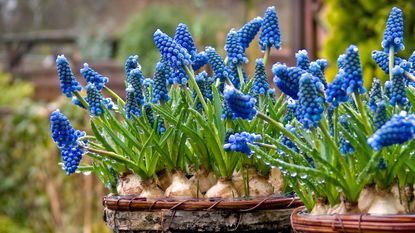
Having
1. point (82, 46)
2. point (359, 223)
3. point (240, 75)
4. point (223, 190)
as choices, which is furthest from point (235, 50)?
point (82, 46)

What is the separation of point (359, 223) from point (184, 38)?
58 centimetres

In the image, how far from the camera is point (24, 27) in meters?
10.9

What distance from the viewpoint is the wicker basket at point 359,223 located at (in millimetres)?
1146

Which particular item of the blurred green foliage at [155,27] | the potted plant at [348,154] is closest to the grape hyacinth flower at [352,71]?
the potted plant at [348,154]

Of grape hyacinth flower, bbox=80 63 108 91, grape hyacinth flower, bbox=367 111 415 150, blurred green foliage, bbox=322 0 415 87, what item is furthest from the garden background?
grape hyacinth flower, bbox=367 111 415 150

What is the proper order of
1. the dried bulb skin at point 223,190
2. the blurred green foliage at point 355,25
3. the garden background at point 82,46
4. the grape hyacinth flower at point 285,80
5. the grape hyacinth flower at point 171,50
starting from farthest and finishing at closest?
the garden background at point 82,46 → the blurred green foliage at point 355,25 → the dried bulb skin at point 223,190 → the grape hyacinth flower at point 171,50 → the grape hyacinth flower at point 285,80

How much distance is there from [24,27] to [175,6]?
10.2ft

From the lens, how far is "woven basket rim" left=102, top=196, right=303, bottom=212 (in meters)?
1.52

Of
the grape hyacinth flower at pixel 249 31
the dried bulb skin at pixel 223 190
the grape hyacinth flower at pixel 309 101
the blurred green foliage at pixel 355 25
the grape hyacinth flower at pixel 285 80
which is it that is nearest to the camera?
the grape hyacinth flower at pixel 309 101

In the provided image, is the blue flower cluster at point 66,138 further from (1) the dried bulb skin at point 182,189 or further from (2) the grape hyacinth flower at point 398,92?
(2) the grape hyacinth flower at point 398,92

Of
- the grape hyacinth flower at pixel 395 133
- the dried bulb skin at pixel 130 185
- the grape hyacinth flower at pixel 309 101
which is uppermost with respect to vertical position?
the grape hyacinth flower at pixel 309 101

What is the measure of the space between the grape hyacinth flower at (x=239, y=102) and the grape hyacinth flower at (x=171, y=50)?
0.84 feet

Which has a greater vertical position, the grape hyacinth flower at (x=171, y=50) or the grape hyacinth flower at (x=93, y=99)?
the grape hyacinth flower at (x=171, y=50)

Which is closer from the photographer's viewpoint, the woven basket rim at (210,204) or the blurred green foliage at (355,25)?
the woven basket rim at (210,204)
